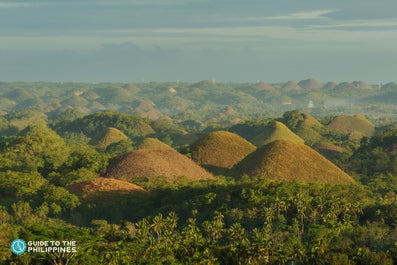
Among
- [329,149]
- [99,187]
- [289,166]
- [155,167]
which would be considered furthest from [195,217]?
[329,149]

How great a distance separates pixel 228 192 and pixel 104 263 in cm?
3933

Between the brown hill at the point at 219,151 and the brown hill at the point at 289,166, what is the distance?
8.70m

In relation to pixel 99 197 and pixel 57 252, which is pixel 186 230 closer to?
pixel 57 252

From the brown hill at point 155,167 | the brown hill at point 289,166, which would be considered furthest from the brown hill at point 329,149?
the brown hill at point 155,167

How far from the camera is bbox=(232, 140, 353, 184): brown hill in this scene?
118 metres

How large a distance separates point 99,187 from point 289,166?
34.0m

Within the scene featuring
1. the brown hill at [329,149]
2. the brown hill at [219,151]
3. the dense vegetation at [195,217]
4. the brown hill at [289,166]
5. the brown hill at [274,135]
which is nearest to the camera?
the dense vegetation at [195,217]

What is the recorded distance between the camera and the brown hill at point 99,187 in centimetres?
9931

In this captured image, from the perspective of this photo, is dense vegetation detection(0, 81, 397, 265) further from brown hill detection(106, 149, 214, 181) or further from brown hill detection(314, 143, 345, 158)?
brown hill detection(314, 143, 345, 158)

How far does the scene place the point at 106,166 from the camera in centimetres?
12050

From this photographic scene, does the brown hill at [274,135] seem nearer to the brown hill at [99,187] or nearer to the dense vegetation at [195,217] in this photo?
the dense vegetation at [195,217]

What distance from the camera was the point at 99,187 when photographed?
10044 cm

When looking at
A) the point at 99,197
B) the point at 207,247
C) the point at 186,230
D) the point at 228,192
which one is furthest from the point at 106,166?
the point at 207,247

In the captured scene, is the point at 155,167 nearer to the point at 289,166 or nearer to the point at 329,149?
the point at 289,166
